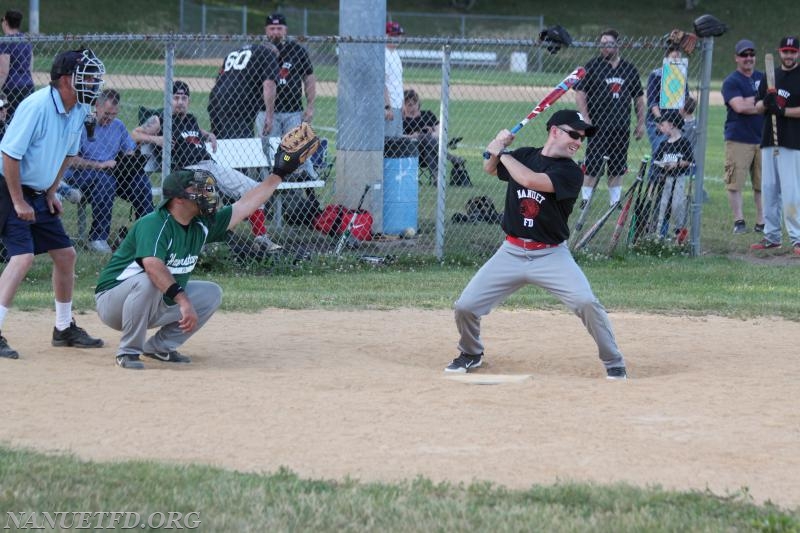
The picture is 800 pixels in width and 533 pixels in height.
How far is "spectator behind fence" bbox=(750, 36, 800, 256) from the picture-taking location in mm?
12875

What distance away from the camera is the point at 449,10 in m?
50.3

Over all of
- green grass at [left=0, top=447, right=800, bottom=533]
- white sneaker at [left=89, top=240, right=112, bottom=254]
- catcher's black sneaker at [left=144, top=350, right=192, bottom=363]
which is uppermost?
white sneaker at [left=89, top=240, right=112, bottom=254]

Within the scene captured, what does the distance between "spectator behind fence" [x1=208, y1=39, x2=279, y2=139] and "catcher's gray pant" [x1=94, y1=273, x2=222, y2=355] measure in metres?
4.97

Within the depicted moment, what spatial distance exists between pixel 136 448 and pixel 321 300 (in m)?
4.50

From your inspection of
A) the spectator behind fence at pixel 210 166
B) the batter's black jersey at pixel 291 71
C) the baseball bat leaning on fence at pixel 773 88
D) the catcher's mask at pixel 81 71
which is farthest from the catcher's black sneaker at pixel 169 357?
the baseball bat leaning on fence at pixel 773 88

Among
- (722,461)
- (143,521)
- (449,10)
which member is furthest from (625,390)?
(449,10)

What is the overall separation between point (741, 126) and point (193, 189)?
28.6ft

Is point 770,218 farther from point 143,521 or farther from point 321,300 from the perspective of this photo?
point 143,521

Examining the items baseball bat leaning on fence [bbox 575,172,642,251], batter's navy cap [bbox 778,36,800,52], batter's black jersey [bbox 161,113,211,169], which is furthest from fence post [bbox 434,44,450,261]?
batter's navy cap [bbox 778,36,800,52]

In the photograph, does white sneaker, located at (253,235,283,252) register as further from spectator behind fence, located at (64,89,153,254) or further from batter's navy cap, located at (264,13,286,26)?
batter's navy cap, located at (264,13,286,26)

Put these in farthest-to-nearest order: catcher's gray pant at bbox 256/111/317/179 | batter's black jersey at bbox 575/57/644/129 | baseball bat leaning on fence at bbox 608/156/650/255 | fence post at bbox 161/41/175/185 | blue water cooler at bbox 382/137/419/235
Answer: batter's black jersey at bbox 575/57/644/129, catcher's gray pant at bbox 256/111/317/179, blue water cooler at bbox 382/137/419/235, baseball bat leaning on fence at bbox 608/156/650/255, fence post at bbox 161/41/175/185

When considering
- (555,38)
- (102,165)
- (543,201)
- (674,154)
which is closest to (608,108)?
(674,154)

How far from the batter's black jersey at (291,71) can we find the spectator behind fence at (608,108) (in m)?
3.11

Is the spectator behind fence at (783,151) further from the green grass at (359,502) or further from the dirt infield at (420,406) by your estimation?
the green grass at (359,502)
